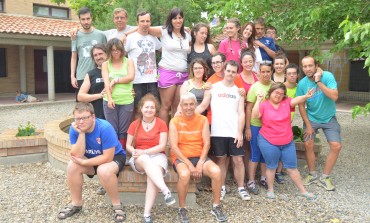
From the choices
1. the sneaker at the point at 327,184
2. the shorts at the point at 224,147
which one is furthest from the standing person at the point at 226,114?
the sneaker at the point at 327,184

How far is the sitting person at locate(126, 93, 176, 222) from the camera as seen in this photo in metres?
3.86

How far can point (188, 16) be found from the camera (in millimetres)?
11273

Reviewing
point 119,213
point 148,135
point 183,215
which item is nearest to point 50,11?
point 148,135

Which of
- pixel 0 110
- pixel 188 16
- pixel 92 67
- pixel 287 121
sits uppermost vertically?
pixel 188 16

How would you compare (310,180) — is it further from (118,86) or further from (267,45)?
(118,86)

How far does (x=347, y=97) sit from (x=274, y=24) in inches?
502

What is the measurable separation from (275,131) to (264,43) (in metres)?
1.55

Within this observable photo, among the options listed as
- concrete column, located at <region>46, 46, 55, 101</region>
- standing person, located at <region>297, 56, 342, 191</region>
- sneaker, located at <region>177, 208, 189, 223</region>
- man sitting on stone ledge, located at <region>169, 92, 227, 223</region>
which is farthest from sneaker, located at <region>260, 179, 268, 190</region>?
concrete column, located at <region>46, 46, 55, 101</region>

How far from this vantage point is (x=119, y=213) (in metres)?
3.92

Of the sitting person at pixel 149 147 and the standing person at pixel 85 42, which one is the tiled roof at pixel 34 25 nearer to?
the standing person at pixel 85 42

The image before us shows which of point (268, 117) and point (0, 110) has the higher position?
point (268, 117)

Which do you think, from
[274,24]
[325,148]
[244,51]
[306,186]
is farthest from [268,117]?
[325,148]

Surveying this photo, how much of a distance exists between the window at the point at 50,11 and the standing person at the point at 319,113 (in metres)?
20.0

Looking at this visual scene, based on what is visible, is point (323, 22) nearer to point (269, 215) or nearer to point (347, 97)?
point (269, 215)
